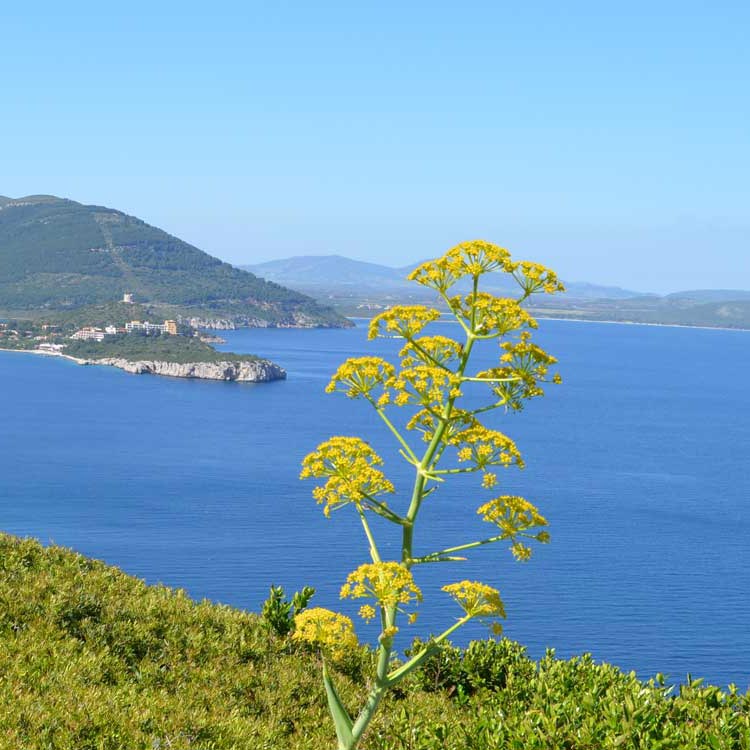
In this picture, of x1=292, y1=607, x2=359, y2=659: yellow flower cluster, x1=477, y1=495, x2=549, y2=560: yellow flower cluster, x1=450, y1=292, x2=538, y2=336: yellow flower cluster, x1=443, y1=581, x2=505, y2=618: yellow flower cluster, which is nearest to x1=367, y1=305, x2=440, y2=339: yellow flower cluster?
x1=450, y1=292, x2=538, y2=336: yellow flower cluster

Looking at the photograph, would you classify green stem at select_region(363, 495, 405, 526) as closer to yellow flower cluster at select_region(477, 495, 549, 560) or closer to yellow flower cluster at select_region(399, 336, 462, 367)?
yellow flower cluster at select_region(477, 495, 549, 560)

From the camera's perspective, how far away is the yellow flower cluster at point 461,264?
7547 millimetres

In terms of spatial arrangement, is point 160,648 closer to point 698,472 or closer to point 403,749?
point 403,749

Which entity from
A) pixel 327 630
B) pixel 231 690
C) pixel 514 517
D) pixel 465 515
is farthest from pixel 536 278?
pixel 465 515

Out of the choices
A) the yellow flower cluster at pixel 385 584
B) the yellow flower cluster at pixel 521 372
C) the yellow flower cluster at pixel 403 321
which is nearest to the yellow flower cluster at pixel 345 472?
the yellow flower cluster at pixel 385 584

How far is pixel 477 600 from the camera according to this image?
7574 millimetres

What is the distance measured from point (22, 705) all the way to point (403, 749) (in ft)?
13.5

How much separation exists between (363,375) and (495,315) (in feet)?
3.84

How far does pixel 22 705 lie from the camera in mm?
9969

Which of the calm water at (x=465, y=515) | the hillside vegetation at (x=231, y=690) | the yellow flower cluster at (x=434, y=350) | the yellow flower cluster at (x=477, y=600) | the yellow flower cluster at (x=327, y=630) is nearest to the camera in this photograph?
the yellow flower cluster at (x=327, y=630)

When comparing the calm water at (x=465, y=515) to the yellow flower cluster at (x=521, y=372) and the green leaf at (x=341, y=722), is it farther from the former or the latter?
the yellow flower cluster at (x=521, y=372)

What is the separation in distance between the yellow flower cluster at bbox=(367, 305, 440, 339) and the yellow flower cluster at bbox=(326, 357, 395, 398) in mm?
237

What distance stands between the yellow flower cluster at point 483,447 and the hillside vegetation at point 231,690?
4.42 m

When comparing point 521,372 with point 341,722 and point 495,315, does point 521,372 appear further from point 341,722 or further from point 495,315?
point 341,722
